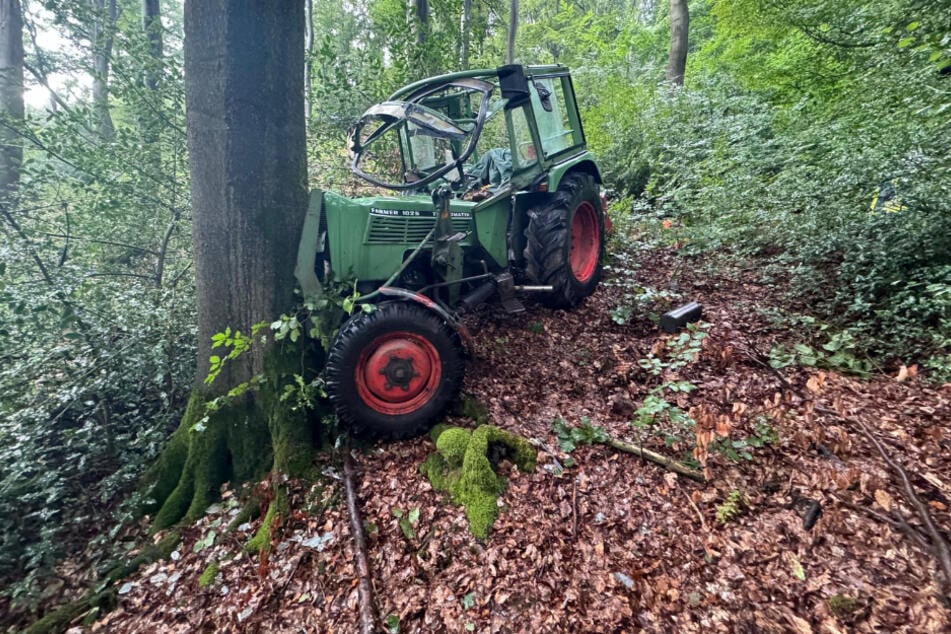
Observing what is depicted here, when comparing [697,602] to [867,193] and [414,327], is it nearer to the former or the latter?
[414,327]

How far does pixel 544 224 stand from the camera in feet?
12.9

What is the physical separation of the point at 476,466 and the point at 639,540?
0.88m

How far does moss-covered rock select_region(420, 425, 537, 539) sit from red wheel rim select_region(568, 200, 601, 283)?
2550 mm

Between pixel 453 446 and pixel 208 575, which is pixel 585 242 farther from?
pixel 208 575

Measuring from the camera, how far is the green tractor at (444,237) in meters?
2.69

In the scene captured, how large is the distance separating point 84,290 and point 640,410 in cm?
415

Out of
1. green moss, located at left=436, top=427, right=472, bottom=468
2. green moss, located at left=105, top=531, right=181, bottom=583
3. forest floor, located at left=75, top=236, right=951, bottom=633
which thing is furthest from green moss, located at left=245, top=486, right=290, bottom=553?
green moss, located at left=436, top=427, right=472, bottom=468

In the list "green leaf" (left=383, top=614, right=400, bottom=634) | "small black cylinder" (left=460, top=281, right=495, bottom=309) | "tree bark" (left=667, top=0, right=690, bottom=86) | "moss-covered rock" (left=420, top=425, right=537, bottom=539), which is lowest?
"green leaf" (left=383, top=614, right=400, bottom=634)

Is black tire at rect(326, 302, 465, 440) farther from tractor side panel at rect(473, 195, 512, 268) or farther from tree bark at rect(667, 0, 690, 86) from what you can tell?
tree bark at rect(667, 0, 690, 86)

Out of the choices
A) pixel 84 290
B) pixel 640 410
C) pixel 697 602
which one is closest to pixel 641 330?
pixel 640 410

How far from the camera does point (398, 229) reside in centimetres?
307

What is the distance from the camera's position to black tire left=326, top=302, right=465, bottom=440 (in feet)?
8.45

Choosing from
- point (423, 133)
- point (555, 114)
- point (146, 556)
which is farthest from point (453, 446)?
point (555, 114)

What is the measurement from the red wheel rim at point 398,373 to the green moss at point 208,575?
1.10m
